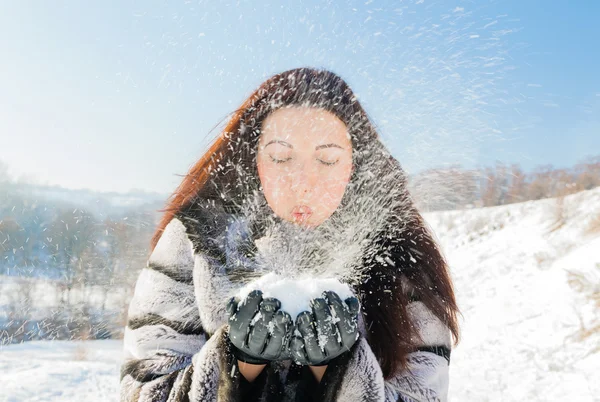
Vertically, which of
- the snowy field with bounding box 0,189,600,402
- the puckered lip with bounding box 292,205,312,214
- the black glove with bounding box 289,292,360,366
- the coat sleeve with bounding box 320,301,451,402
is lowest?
the snowy field with bounding box 0,189,600,402

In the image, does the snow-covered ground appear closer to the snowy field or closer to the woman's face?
the snowy field

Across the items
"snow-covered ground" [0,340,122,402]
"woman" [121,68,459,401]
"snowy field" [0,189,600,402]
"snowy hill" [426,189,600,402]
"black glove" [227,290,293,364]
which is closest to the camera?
"black glove" [227,290,293,364]

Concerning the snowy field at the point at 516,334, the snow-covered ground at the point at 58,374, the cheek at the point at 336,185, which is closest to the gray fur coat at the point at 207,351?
the cheek at the point at 336,185

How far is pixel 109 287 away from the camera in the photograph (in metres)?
17.8

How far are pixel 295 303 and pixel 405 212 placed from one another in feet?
3.29

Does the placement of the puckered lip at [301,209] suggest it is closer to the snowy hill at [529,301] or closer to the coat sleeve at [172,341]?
the coat sleeve at [172,341]

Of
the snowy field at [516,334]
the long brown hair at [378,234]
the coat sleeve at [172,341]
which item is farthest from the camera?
the snowy field at [516,334]

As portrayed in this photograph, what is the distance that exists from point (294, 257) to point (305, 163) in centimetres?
58

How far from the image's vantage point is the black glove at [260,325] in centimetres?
133

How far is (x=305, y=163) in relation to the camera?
1.78 m

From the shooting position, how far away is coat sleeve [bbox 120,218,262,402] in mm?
1538

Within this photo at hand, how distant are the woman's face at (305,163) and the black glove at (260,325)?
1.86 feet

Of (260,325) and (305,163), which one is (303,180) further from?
(260,325)

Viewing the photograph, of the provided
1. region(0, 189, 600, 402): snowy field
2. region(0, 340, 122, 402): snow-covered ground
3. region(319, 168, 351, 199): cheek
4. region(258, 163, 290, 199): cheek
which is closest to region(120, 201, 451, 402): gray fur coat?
region(258, 163, 290, 199): cheek
